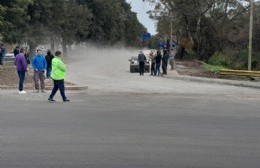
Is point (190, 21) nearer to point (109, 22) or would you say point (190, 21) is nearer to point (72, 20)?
point (72, 20)

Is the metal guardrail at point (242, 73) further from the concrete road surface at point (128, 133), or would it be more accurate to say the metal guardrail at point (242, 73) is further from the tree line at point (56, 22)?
the tree line at point (56, 22)

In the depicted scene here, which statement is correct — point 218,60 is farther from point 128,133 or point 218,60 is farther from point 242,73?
point 128,133

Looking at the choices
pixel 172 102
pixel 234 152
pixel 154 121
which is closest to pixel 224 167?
pixel 234 152

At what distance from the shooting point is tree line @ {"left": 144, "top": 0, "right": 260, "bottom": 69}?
5831 centimetres

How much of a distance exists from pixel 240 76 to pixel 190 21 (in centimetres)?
2836

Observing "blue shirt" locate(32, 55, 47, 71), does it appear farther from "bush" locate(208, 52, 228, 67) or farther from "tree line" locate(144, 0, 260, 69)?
"tree line" locate(144, 0, 260, 69)

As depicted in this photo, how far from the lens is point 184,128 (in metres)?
11.0

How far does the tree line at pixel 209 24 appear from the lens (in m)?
58.3

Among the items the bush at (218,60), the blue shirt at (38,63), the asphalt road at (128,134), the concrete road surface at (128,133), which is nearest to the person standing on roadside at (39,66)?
the blue shirt at (38,63)

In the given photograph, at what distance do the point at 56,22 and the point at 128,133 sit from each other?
53075mm

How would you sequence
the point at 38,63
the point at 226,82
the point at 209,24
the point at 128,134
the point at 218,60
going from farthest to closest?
the point at 209,24 → the point at 218,60 → the point at 226,82 → the point at 38,63 → the point at 128,134

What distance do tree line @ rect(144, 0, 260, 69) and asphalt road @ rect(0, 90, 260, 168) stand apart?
4218 cm

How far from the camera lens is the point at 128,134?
10078 mm

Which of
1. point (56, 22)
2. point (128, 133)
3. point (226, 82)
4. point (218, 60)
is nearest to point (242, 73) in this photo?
point (226, 82)
